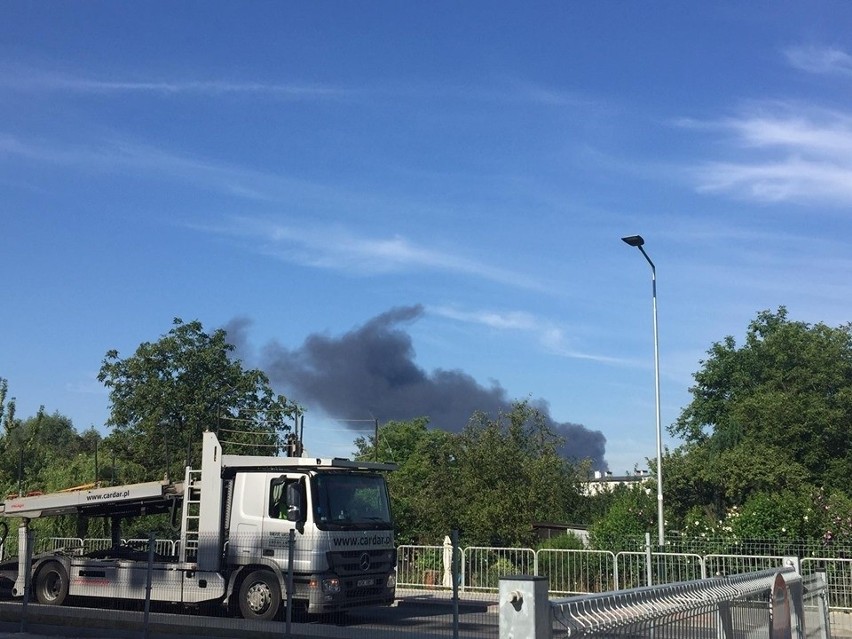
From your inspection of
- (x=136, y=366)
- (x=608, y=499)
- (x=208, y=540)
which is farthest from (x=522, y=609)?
(x=608, y=499)

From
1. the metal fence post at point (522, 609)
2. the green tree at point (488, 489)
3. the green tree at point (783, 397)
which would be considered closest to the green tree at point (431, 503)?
the green tree at point (488, 489)

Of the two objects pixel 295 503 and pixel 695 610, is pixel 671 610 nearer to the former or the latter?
pixel 695 610

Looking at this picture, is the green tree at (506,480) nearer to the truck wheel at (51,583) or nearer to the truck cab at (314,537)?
the truck cab at (314,537)

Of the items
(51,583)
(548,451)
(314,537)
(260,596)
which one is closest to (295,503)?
(314,537)

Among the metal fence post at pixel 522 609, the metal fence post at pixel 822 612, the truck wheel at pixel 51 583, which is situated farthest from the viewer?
the truck wheel at pixel 51 583

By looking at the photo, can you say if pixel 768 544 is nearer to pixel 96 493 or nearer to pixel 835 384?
pixel 96 493

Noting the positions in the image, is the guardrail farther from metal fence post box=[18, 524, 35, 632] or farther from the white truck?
metal fence post box=[18, 524, 35, 632]

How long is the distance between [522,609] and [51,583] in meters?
17.6

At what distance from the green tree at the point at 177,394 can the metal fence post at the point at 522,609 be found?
4259 cm

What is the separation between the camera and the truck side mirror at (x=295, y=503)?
53.5 feet

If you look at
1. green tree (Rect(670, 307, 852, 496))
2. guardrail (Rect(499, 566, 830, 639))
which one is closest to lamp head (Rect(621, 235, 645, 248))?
guardrail (Rect(499, 566, 830, 639))

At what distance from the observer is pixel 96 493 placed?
19.6m

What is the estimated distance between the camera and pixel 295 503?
16422mm

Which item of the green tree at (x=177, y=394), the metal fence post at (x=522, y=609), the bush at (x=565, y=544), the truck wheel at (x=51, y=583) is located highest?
the green tree at (x=177, y=394)
